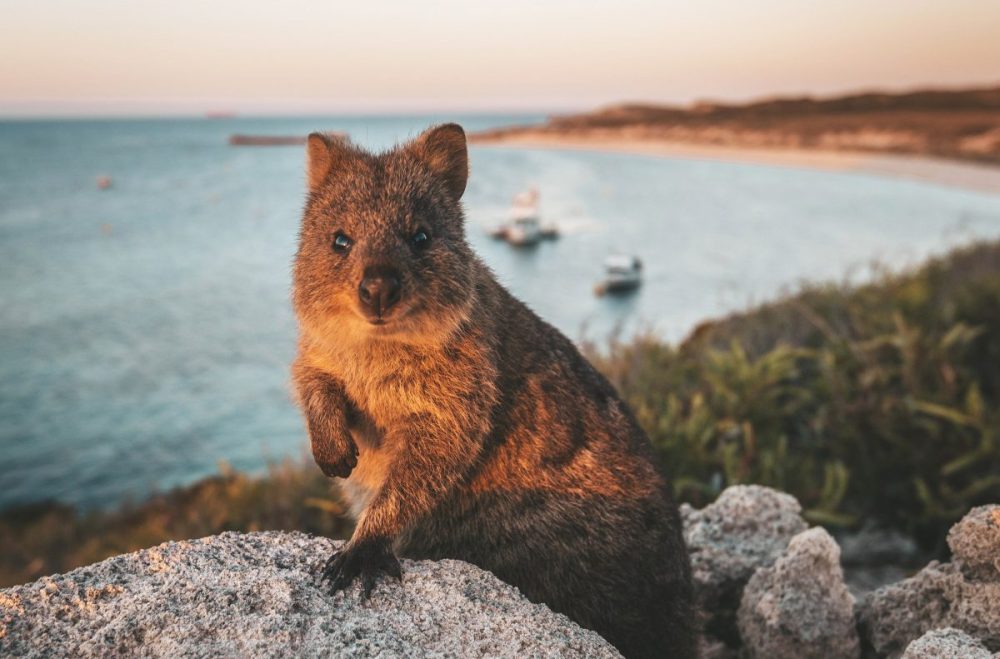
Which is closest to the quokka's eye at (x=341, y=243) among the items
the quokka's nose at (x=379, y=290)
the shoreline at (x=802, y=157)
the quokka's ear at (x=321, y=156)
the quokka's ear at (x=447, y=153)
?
the quokka's nose at (x=379, y=290)

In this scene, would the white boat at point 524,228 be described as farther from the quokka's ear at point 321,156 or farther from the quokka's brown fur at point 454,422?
the quokka's brown fur at point 454,422

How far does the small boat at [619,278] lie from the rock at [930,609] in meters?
→ 32.4

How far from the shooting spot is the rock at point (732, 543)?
5387 mm

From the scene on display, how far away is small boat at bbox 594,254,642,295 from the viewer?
122 feet

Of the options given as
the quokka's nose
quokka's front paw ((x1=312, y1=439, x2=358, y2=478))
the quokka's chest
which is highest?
the quokka's nose

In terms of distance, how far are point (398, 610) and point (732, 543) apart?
312cm

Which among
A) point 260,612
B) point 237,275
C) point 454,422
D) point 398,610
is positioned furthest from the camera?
point 237,275

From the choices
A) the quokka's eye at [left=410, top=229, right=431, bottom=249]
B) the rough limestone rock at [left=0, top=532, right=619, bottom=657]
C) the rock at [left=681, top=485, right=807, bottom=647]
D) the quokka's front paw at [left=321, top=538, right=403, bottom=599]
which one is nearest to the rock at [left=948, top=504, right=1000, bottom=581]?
the rock at [left=681, top=485, right=807, bottom=647]

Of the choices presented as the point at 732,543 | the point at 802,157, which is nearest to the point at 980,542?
the point at 732,543

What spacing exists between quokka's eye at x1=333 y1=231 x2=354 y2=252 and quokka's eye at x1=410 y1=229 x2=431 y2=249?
1.04ft

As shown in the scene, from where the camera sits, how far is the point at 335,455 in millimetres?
3873

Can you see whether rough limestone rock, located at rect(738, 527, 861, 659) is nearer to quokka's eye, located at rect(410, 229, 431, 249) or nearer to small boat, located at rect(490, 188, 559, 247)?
quokka's eye, located at rect(410, 229, 431, 249)

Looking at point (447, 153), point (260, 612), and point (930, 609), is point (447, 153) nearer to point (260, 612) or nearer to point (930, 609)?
point (260, 612)

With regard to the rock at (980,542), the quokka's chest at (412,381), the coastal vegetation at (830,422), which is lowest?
the coastal vegetation at (830,422)
